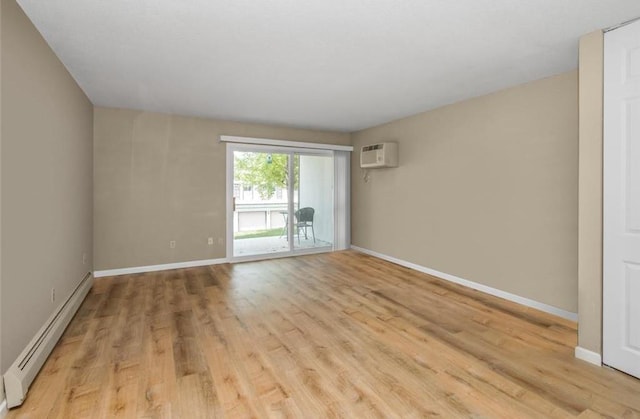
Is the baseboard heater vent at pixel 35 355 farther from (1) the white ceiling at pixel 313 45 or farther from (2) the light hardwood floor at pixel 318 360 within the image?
(1) the white ceiling at pixel 313 45

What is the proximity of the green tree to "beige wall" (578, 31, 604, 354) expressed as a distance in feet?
14.6

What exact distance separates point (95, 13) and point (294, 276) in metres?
3.59

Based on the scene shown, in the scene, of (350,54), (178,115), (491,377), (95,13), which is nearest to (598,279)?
(491,377)

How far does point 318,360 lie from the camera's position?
2.32 m

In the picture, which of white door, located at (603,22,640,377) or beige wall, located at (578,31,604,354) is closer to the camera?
white door, located at (603,22,640,377)

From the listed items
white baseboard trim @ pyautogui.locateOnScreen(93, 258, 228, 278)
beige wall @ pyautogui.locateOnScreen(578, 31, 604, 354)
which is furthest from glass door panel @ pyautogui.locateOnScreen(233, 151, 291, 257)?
beige wall @ pyautogui.locateOnScreen(578, 31, 604, 354)

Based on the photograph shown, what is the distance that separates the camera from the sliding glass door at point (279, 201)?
5.55 m

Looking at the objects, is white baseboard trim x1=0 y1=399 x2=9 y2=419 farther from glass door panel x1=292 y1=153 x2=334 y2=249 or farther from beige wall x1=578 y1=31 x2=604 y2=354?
glass door panel x1=292 y1=153 x2=334 y2=249

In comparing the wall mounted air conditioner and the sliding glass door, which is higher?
the wall mounted air conditioner

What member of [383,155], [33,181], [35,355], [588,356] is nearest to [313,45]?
[33,181]

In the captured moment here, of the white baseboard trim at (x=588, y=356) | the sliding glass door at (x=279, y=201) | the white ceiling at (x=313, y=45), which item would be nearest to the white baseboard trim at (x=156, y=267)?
the sliding glass door at (x=279, y=201)

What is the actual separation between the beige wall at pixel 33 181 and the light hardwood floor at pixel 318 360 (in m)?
0.45

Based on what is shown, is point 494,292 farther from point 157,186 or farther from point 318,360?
point 157,186

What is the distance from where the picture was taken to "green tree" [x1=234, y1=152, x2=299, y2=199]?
5551 mm
